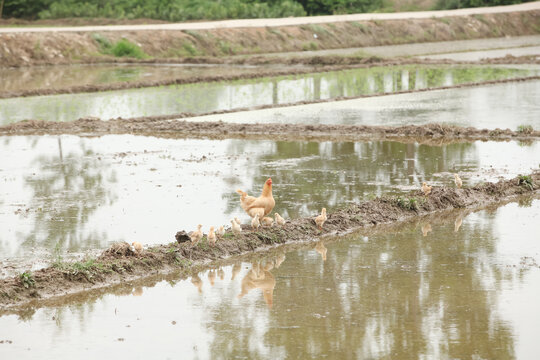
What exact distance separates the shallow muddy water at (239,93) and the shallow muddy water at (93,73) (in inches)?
99.1

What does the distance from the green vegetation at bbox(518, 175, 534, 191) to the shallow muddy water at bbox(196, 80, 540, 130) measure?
217 inches

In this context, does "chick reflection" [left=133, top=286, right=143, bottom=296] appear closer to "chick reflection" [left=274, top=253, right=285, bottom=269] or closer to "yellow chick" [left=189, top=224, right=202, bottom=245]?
"yellow chick" [left=189, top=224, right=202, bottom=245]

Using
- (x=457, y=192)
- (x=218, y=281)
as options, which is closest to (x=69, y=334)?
(x=218, y=281)

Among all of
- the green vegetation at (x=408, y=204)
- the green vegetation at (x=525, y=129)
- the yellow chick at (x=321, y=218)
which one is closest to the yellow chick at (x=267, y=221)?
the yellow chick at (x=321, y=218)

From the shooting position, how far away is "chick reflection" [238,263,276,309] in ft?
A: 25.8

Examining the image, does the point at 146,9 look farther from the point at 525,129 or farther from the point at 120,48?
the point at 525,129

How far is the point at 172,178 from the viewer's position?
13.5 m

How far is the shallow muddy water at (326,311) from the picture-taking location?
256 inches

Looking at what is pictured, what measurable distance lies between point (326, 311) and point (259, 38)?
33.5 meters

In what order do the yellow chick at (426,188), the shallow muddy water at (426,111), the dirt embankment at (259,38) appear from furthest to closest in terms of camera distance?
the dirt embankment at (259,38) < the shallow muddy water at (426,111) < the yellow chick at (426,188)

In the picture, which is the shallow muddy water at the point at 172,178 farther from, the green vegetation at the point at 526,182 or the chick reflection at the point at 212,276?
the chick reflection at the point at 212,276

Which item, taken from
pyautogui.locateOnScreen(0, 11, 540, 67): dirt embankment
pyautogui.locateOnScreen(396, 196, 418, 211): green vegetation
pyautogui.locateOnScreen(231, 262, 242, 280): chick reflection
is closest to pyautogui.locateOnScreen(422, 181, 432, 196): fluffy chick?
pyautogui.locateOnScreen(396, 196, 418, 211): green vegetation

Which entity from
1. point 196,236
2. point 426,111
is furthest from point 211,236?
point 426,111

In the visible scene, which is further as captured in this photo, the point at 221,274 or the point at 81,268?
the point at 221,274
